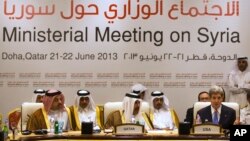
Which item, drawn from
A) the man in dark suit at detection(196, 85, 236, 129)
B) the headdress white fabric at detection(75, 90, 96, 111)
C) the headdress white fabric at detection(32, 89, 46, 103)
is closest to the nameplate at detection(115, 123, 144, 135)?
the man in dark suit at detection(196, 85, 236, 129)

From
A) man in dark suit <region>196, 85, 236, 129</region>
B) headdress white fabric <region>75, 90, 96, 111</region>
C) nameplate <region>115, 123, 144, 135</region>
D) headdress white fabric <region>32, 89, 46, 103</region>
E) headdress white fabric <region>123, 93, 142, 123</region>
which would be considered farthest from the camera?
headdress white fabric <region>32, 89, 46, 103</region>

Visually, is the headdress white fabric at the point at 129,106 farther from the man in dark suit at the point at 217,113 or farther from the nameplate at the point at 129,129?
the nameplate at the point at 129,129

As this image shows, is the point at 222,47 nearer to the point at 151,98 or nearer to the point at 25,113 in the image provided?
the point at 151,98

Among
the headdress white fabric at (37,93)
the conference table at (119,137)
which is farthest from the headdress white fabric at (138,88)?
the conference table at (119,137)

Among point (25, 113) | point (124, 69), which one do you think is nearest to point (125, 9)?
point (124, 69)

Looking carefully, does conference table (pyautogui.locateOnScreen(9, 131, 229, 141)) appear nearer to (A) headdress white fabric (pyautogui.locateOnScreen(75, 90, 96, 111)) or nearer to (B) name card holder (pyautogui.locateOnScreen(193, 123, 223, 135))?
(B) name card holder (pyautogui.locateOnScreen(193, 123, 223, 135))

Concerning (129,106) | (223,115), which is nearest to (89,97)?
(129,106)

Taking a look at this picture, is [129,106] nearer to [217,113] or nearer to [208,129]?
[217,113]

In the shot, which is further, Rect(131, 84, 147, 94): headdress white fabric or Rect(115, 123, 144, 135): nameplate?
Rect(131, 84, 147, 94): headdress white fabric

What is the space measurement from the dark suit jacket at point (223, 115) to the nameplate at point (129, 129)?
1382mm

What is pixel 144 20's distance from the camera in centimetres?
990

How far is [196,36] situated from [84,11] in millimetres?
1954

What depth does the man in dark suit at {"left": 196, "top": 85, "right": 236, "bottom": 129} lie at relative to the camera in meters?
7.91

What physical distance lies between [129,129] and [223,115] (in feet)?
5.68
